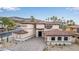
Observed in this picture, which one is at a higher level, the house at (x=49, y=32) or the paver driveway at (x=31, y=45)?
the house at (x=49, y=32)

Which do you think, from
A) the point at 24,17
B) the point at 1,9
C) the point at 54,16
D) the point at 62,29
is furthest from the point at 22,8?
the point at 62,29

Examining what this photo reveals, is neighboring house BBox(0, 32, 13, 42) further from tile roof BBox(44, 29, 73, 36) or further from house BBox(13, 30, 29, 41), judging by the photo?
tile roof BBox(44, 29, 73, 36)

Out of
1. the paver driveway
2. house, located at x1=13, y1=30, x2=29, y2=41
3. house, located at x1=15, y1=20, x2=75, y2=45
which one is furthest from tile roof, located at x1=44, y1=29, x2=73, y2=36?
house, located at x1=13, y1=30, x2=29, y2=41

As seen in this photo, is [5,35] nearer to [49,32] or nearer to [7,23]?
[7,23]

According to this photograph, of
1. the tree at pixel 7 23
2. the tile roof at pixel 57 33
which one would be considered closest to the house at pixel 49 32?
the tile roof at pixel 57 33

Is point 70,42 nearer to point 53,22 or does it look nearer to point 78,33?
point 78,33

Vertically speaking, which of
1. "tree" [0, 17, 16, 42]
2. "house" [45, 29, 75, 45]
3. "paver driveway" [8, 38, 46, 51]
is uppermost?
"tree" [0, 17, 16, 42]

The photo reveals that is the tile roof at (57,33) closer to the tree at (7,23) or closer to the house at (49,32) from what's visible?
the house at (49,32)

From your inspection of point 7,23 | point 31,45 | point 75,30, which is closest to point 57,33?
point 75,30
